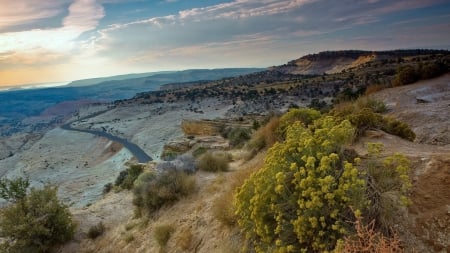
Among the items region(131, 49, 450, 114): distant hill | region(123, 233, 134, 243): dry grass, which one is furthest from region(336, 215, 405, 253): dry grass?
region(131, 49, 450, 114): distant hill

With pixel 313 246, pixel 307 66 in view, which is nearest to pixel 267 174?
pixel 313 246

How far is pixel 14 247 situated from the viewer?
12.3 meters

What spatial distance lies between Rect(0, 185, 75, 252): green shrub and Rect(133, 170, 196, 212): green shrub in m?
3.02

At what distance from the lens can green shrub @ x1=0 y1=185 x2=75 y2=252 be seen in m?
12.3

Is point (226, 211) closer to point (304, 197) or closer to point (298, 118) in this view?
point (304, 197)

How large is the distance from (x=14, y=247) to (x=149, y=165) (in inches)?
402

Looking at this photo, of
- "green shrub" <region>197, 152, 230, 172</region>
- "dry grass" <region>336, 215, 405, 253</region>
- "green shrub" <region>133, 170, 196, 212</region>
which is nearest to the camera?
"dry grass" <region>336, 215, 405, 253</region>

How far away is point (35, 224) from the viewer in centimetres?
1250

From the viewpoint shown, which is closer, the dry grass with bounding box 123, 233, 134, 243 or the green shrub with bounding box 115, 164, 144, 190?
the dry grass with bounding box 123, 233, 134, 243

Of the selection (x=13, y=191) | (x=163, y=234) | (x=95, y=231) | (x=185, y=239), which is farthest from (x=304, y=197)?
(x=13, y=191)

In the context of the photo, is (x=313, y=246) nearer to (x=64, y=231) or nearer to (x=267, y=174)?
(x=267, y=174)

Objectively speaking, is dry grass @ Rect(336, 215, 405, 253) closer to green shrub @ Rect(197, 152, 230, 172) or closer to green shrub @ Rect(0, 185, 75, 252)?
green shrub @ Rect(197, 152, 230, 172)

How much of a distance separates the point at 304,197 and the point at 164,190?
7.93 m

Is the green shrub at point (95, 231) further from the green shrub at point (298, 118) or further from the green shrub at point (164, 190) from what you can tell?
the green shrub at point (298, 118)
